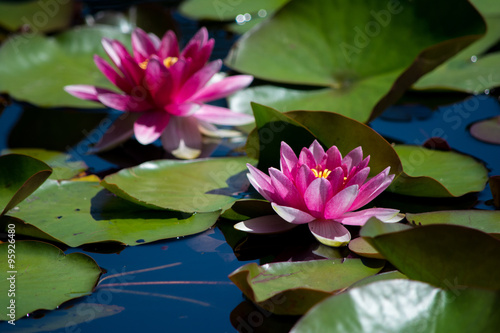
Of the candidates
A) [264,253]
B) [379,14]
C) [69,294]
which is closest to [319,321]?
[264,253]

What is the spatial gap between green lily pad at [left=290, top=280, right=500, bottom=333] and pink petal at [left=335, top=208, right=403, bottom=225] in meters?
0.36

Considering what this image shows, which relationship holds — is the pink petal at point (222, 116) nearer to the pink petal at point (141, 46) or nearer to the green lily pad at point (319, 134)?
Answer: the pink petal at point (141, 46)

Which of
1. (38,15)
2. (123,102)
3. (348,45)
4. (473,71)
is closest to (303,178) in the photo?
(123,102)

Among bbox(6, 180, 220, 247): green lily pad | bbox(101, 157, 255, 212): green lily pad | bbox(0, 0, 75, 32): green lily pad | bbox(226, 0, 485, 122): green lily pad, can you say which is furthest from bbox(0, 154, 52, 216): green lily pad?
bbox(0, 0, 75, 32): green lily pad

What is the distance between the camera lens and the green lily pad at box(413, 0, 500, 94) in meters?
2.25

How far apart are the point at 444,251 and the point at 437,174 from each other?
58 cm

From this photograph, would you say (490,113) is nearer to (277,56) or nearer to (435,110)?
(435,110)

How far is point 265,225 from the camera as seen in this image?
145 centimetres

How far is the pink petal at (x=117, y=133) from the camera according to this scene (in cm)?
203

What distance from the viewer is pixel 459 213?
142cm

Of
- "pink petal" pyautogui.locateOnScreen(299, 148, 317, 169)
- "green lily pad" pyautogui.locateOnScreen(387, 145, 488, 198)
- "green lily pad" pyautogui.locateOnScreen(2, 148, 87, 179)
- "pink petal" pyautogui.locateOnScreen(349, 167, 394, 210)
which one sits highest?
"pink petal" pyautogui.locateOnScreen(299, 148, 317, 169)

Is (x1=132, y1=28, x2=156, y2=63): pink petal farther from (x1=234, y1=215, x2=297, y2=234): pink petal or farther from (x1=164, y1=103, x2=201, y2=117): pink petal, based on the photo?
(x1=234, y1=215, x2=297, y2=234): pink petal

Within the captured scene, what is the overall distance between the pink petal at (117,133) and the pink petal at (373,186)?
1.01m

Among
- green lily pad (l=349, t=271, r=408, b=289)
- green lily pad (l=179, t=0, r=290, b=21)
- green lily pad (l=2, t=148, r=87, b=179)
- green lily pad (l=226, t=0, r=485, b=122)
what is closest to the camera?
green lily pad (l=349, t=271, r=408, b=289)
